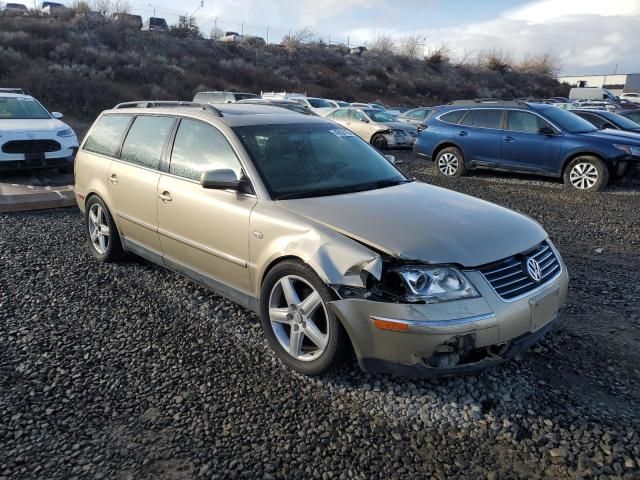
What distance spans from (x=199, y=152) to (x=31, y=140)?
23.3ft

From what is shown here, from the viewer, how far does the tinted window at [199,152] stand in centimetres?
409

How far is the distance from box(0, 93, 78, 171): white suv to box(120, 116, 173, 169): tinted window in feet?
18.9

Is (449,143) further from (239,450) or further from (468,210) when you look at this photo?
(239,450)

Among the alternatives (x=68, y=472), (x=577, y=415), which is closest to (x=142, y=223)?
(x=68, y=472)

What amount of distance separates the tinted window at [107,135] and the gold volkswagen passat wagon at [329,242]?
25cm

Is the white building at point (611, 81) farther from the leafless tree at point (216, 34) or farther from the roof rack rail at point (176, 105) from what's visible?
the roof rack rail at point (176, 105)

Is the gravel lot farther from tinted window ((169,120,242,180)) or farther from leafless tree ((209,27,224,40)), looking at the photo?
leafless tree ((209,27,224,40))

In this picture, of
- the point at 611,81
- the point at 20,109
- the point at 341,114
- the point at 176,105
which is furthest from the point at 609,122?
the point at 611,81

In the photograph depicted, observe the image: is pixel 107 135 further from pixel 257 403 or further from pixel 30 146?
pixel 30 146

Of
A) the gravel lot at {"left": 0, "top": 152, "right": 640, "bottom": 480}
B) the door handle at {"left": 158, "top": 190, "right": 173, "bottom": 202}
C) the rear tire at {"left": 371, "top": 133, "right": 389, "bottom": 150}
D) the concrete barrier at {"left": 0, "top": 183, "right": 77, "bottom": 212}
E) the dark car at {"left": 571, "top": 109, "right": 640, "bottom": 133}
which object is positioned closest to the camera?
the gravel lot at {"left": 0, "top": 152, "right": 640, "bottom": 480}

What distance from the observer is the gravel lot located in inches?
105

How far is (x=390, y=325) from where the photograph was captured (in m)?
2.92

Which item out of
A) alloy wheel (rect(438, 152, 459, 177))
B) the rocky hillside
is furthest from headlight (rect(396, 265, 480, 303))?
the rocky hillside

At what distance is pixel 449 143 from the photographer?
1193 cm
